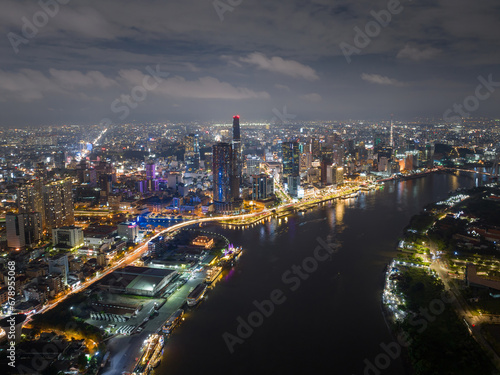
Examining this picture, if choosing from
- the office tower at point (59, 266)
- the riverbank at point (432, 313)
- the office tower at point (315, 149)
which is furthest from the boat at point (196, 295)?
the office tower at point (315, 149)

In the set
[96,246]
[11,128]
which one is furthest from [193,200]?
[11,128]

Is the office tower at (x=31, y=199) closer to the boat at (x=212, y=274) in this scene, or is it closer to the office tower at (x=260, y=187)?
the boat at (x=212, y=274)

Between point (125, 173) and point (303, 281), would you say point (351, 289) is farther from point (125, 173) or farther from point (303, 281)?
point (125, 173)

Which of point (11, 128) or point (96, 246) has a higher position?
point (11, 128)

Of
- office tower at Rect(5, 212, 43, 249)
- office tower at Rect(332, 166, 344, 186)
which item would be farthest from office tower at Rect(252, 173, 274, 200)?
office tower at Rect(5, 212, 43, 249)

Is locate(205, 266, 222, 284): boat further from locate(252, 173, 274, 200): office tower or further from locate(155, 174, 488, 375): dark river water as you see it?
locate(252, 173, 274, 200): office tower
